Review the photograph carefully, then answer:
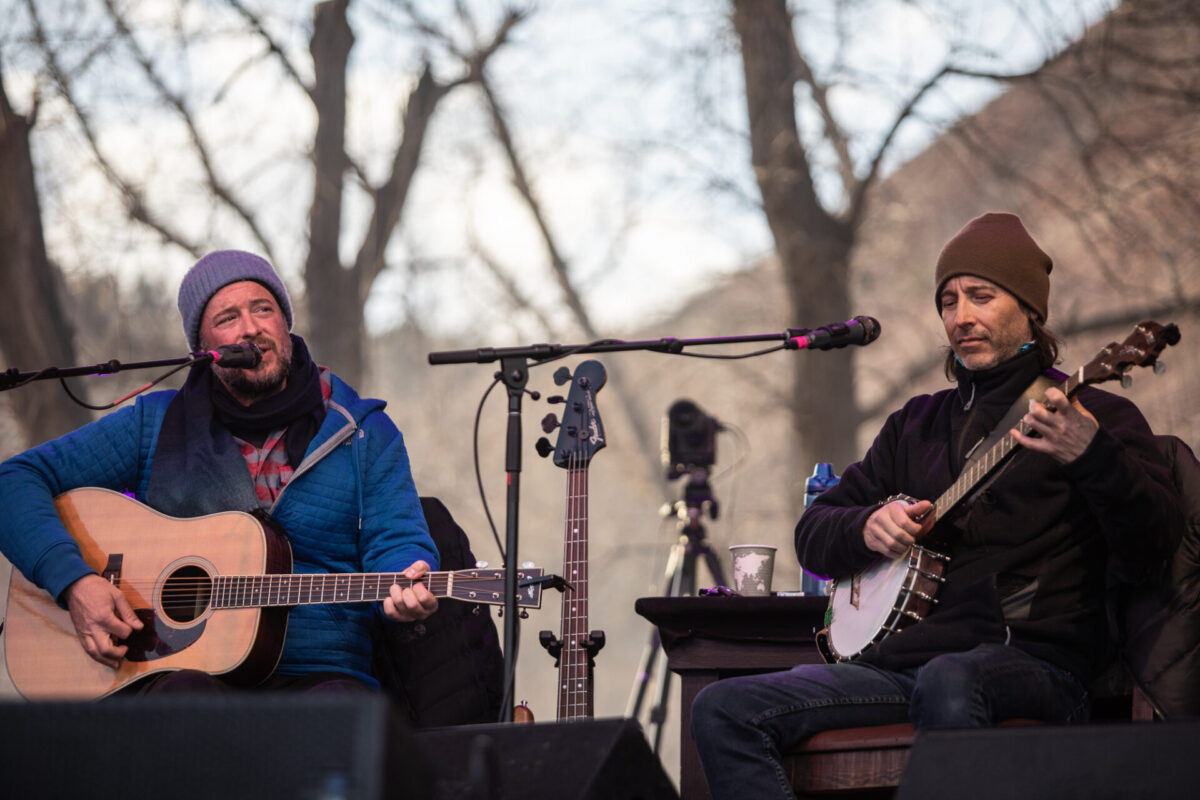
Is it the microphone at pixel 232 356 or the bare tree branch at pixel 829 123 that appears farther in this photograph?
the bare tree branch at pixel 829 123

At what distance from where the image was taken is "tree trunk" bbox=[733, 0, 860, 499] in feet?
26.2

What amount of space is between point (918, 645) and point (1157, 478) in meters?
0.65

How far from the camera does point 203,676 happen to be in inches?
120

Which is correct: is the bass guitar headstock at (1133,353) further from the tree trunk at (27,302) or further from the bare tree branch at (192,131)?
the bare tree branch at (192,131)

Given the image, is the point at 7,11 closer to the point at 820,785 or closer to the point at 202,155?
the point at 202,155

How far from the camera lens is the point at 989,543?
2936mm

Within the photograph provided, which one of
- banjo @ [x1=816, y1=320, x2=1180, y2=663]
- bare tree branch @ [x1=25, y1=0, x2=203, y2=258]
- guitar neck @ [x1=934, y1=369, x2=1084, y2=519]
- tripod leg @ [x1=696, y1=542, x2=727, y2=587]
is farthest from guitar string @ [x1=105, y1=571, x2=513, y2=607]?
bare tree branch @ [x1=25, y1=0, x2=203, y2=258]

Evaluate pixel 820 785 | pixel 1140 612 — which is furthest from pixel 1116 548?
pixel 820 785

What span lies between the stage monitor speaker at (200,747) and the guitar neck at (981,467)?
157 centimetres

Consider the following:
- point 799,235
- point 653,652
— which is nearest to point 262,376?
point 653,652

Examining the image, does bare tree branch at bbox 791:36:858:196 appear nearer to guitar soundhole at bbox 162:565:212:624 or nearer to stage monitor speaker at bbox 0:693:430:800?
guitar soundhole at bbox 162:565:212:624

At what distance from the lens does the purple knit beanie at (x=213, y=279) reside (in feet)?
11.9

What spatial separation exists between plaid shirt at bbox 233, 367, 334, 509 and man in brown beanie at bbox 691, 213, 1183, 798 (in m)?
1.32

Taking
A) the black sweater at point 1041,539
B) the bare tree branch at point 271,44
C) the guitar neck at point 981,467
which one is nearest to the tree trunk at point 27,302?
the bare tree branch at point 271,44
